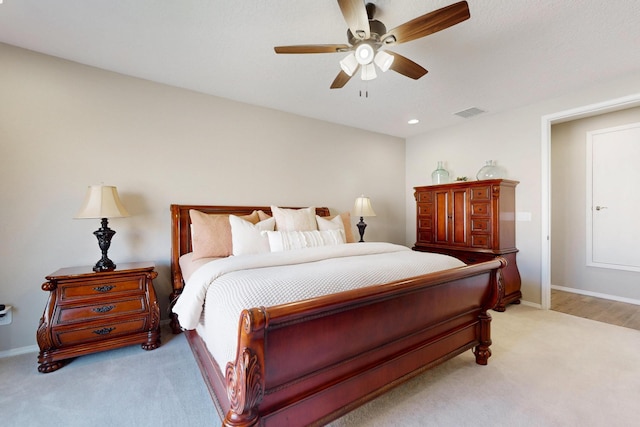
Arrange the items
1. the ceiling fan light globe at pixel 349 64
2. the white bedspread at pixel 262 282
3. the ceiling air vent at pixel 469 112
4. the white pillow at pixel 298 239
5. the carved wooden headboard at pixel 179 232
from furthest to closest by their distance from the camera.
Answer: the ceiling air vent at pixel 469 112 → the carved wooden headboard at pixel 179 232 → the white pillow at pixel 298 239 → the ceiling fan light globe at pixel 349 64 → the white bedspread at pixel 262 282

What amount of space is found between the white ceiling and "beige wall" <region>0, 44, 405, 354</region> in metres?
0.25

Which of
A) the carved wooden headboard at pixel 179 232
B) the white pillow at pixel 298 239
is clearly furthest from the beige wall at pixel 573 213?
the carved wooden headboard at pixel 179 232

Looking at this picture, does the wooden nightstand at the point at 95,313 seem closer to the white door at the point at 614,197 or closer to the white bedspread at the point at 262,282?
the white bedspread at the point at 262,282

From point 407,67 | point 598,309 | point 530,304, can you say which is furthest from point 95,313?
point 598,309

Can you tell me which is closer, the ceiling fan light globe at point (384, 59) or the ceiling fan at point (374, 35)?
the ceiling fan at point (374, 35)

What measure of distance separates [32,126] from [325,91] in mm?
2776

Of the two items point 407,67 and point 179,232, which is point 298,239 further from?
point 407,67

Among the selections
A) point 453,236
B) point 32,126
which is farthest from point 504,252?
point 32,126

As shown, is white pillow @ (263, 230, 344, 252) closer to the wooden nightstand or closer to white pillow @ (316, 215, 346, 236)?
white pillow @ (316, 215, 346, 236)

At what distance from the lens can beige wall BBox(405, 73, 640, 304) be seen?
10.3ft

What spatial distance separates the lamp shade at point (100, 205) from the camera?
91.9 inches

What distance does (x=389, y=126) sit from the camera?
448 centimetres

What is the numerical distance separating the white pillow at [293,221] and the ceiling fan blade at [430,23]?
6.19 ft

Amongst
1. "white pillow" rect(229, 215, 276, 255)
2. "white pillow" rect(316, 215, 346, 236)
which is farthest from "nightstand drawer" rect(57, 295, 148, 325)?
"white pillow" rect(316, 215, 346, 236)
